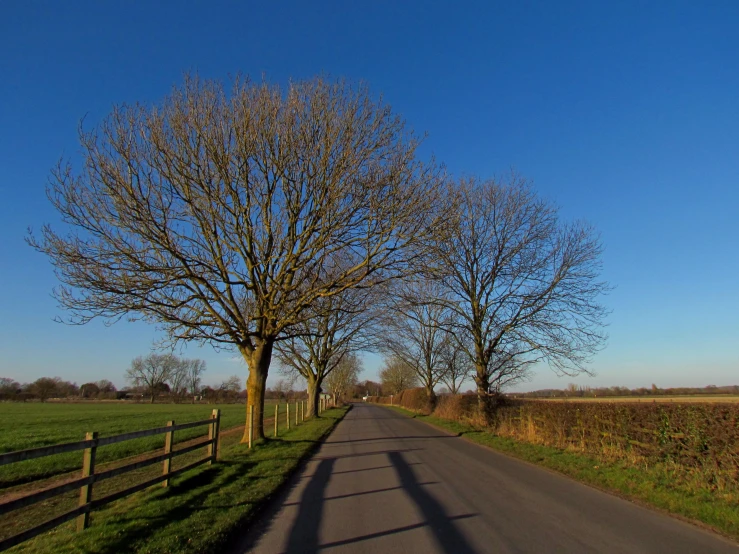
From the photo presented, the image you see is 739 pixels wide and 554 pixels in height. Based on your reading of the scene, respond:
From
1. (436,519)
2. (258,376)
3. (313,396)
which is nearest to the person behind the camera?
(436,519)

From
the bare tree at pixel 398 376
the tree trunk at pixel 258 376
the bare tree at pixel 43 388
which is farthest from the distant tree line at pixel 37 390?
the tree trunk at pixel 258 376

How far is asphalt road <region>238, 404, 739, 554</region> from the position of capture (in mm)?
5461

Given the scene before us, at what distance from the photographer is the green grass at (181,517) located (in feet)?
16.9

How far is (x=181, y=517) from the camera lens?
6266mm

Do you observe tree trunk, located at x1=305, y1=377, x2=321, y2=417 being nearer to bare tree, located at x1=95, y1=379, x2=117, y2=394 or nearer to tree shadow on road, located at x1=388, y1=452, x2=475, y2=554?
tree shadow on road, located at x1=388, y1=452, x2=475, y2=554

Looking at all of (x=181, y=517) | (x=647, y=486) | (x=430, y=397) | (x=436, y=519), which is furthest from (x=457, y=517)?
(x=430, y=397)

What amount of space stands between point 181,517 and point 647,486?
26.8ft

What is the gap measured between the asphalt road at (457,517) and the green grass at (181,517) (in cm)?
40

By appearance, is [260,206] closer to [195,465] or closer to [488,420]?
[195,465]

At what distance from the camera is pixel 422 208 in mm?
12547

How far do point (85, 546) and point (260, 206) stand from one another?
10612mm

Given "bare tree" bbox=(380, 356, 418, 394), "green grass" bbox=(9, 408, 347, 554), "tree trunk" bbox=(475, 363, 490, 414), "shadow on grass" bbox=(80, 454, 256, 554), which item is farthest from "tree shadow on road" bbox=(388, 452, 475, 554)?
"bare tree" bbox=(380, 356, 418, 394)

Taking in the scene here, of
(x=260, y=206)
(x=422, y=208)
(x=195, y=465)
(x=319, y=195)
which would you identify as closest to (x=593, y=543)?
(x=195, y=465)

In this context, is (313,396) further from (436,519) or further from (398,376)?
(398,376)
